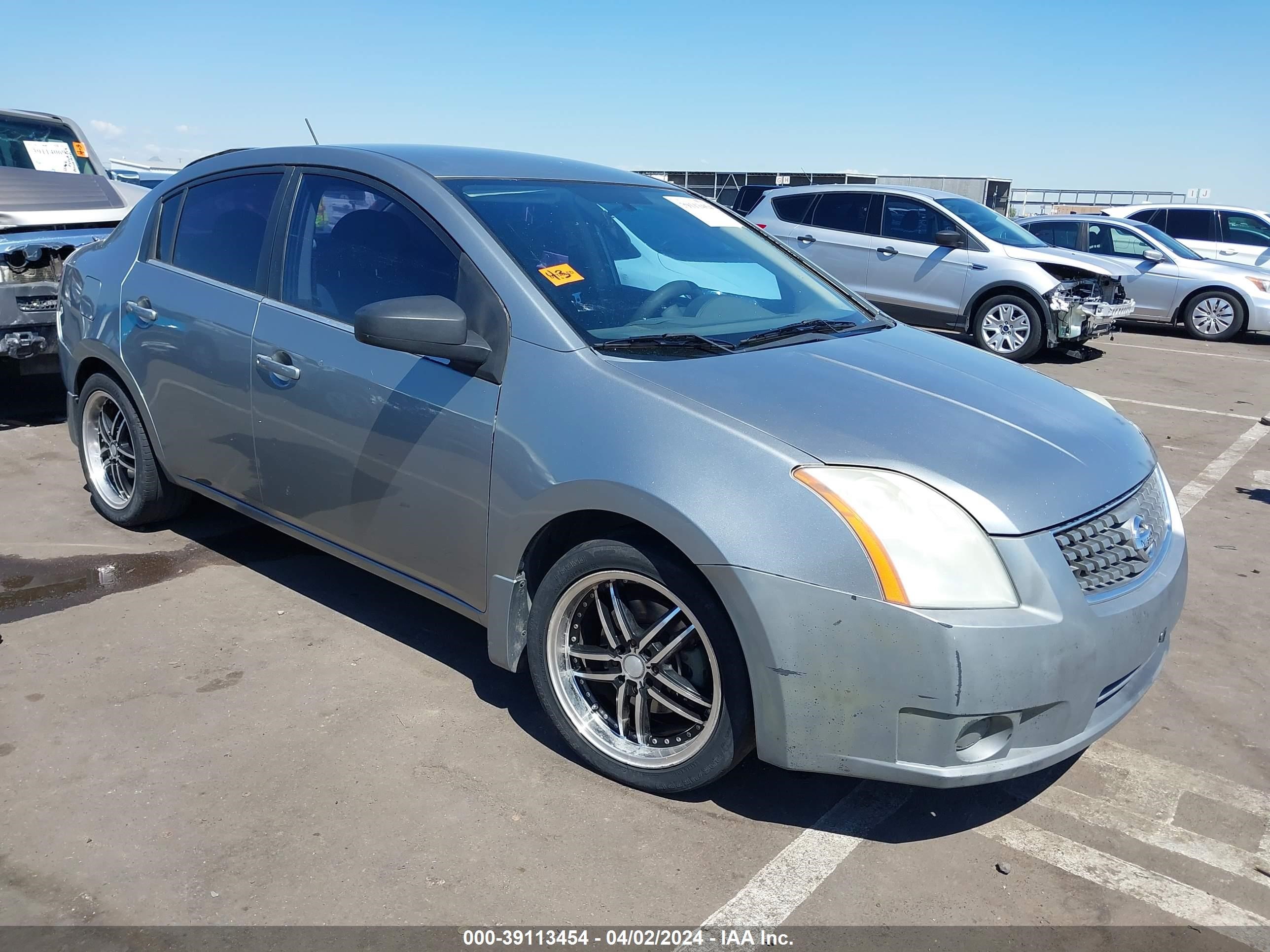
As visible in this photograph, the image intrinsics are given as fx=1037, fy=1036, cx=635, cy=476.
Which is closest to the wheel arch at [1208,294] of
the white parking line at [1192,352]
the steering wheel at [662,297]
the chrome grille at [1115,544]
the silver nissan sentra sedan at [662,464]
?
the white parking line at [1192,352]

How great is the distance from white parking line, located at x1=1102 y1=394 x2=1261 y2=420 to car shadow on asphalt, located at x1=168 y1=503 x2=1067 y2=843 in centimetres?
705

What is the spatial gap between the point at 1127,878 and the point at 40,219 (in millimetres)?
7052

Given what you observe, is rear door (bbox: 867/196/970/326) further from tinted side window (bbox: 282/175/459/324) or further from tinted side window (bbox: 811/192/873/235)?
tinted side window (bbox: 282/175/459/324)

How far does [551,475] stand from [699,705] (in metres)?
0.76

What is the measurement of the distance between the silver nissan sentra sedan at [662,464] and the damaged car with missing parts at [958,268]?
7636mm

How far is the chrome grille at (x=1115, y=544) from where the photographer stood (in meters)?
2.63

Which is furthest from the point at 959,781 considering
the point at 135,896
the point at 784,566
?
the point at 135,896

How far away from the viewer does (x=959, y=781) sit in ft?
8.32

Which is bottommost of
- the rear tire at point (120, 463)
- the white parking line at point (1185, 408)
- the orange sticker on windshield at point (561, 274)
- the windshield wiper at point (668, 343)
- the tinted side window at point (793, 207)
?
the white parking line at point (1185, 408)

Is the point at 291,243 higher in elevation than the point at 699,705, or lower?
higher

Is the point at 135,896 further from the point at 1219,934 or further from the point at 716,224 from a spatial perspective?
the point at 716,224

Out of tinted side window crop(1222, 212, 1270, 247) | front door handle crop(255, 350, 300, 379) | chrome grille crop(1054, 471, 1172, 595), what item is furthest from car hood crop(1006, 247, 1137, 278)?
front door handle crop(255, 350, 300, 379)

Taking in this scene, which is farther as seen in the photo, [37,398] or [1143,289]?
[1143,289]

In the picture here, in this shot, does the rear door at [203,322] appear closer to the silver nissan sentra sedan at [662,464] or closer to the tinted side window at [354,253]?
the silver nissan sentra sedan at [662,464]
